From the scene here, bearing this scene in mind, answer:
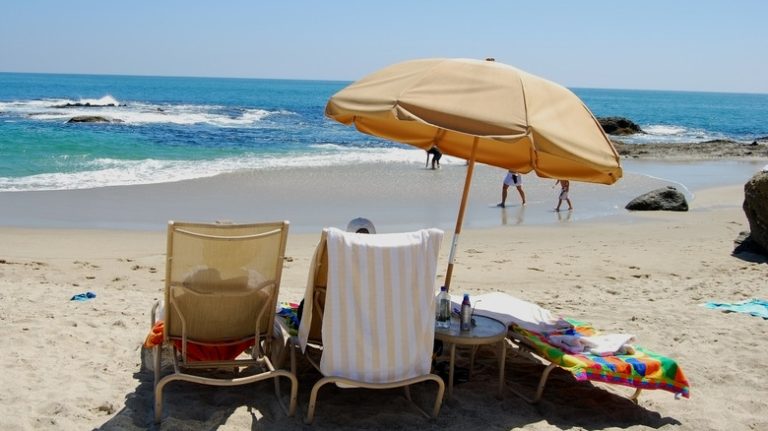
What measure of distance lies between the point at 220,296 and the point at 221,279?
96 millimetres

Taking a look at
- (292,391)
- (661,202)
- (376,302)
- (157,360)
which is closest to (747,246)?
(661,202)

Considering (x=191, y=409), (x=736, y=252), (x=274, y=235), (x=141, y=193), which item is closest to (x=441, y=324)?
(x=274, y=235)

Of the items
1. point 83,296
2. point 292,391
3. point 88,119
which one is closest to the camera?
point 292,391

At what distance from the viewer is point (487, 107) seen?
4188 mm

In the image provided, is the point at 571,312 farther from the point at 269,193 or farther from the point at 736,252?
the point at 269,193

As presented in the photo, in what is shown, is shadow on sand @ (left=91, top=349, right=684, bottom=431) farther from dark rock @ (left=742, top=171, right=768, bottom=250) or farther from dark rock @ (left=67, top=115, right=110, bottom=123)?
dark rock @ (left=67, top=115, right=110, bottom=123)

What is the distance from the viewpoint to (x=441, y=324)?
4.75 m

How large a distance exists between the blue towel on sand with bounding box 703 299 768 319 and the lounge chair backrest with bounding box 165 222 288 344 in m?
4.63

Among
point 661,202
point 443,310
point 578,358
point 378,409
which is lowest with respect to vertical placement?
point 378,409

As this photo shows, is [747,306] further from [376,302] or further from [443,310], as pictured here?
[376,302]

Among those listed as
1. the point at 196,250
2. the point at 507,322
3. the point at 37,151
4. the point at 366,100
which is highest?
the point at 366,100

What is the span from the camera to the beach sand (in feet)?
14.6

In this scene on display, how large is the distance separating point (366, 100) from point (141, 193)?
11382 millimetres

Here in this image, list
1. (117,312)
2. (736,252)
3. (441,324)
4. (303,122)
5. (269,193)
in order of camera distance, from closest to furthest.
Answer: (441,324) → (117,312) → (736,252) → (269,193) → (303,122)
